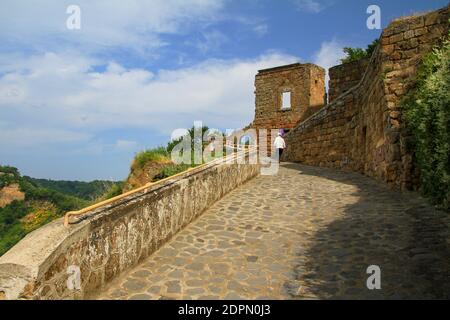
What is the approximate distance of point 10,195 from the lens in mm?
52312

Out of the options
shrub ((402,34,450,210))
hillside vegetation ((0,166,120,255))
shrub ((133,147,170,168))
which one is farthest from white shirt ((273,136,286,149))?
hillside vegetation ((0,166,120,255))

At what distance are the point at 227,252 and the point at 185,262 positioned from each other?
762mm

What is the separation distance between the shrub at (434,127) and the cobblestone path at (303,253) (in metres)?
0.51

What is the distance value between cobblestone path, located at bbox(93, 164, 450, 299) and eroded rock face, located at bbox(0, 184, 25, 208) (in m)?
53.5

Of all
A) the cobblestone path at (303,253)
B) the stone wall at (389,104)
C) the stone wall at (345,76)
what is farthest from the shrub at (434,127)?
the stone wall at (345,76)

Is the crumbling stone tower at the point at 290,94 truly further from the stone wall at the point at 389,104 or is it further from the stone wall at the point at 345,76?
the stone wall at the point at 389,104

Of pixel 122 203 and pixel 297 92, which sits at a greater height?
pixel 297 92

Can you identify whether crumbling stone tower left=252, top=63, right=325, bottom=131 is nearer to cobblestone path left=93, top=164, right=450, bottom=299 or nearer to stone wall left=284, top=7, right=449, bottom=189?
stone wall left=284, top=7, right=449, bottom=189

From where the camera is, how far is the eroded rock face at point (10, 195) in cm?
5097

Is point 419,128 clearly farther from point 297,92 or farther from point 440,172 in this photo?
point 297,92

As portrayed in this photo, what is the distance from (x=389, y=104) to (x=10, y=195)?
57.2m
